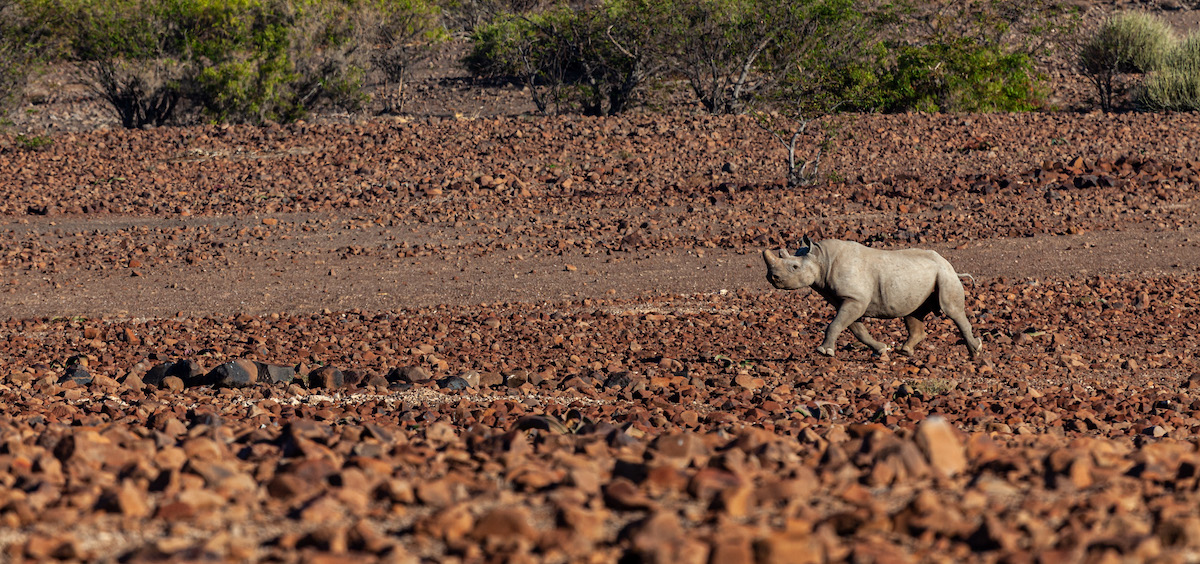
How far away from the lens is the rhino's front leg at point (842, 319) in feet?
28.9

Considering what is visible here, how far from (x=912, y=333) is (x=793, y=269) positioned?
1269 mm

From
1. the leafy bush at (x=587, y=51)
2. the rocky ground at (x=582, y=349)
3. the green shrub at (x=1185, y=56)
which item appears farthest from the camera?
the leafy bush at (x=587, y=51)

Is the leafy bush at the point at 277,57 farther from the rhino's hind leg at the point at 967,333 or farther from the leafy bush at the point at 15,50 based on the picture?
the rhino's hind leg at the point at 967,333

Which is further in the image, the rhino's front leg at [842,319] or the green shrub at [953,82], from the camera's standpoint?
the green shrub at [953,82]

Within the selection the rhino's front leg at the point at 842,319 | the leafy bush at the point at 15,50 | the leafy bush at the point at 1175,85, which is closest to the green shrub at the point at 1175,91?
the leafy bush at the point at 1175,85

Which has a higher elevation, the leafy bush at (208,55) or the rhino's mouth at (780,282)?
the leafy bush at (208,55)

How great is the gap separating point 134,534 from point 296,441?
1259 mm

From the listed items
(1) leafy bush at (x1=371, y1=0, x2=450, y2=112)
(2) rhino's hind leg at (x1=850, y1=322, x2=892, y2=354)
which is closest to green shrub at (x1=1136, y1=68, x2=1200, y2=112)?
(1) leafy bush at (x1=371, y1=0, x2=450, y2=112)

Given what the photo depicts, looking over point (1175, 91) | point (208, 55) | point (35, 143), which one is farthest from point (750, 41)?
point (35, 143)

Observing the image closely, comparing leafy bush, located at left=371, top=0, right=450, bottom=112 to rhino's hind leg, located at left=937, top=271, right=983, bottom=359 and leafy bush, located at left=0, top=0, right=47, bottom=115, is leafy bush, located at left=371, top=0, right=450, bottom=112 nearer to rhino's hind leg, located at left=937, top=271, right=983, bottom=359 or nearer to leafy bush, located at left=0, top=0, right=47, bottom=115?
leafy bush, located at left=0, top=0, right=47, bottom=115

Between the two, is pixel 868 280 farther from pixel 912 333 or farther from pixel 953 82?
pixel 953 82

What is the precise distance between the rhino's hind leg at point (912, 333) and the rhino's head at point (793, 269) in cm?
98

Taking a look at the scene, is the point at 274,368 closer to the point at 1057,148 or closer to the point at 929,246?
the point at 929,246

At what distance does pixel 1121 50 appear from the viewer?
30.4 meters
